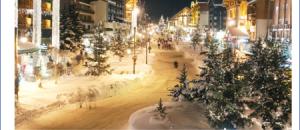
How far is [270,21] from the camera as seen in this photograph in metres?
65.9

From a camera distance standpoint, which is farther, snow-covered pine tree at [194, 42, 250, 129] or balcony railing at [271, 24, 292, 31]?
balcony railing at [271, 24, 292, 31]

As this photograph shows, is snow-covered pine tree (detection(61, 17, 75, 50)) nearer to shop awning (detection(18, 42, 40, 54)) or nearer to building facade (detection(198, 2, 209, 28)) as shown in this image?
shop awning (detection(18, 42, 40, 54))

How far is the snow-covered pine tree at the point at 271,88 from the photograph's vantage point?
1196 centimetres

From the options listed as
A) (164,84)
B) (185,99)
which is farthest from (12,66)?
(164,84)

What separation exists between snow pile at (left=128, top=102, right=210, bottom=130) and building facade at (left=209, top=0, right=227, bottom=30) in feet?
402

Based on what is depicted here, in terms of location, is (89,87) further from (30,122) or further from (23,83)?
(30,122)

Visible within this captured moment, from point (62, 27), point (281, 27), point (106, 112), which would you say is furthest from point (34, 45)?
point (281, 27)

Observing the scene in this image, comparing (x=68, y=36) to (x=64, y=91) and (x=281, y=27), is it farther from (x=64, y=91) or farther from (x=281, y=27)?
(x=281, y=27)

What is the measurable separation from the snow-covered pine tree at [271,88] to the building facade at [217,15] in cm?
12495

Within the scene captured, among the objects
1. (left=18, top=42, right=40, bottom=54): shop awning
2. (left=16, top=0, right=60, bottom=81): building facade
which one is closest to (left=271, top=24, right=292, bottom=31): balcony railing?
(left=16, top=0, right=60, bottom=81): building facade

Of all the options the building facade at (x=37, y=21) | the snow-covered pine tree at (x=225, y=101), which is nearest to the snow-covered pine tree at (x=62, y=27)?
the building facade at (x=37, y=21)

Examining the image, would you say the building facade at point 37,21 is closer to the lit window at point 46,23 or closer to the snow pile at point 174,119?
the lit window at point 46,23

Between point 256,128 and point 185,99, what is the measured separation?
4.17 metres

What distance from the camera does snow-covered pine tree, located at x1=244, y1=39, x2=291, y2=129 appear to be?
1196 centimetres
